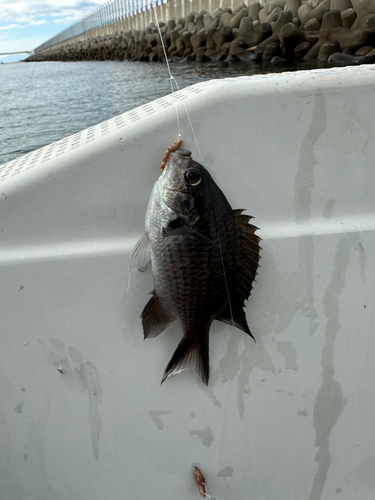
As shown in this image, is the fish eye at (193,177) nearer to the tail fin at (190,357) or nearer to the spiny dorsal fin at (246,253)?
the spiny dorsal fin at (246,253)

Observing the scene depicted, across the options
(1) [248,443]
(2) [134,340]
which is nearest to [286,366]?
(1) [248,443]

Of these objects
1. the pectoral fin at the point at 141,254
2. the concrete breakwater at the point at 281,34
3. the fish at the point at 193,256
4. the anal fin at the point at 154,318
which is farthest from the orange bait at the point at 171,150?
the concrete breakwater at the point at 281,34

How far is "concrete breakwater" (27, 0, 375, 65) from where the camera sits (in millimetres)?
Result: 11539

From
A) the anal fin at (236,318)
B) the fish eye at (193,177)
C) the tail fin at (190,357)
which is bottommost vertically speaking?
the tail fin at (190,357)

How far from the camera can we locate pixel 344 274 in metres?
1.65

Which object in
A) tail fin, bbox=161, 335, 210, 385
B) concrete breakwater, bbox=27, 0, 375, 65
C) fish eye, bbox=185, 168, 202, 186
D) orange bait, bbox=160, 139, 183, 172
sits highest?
concrete breakwater, bbox=27, 0, 375, 65

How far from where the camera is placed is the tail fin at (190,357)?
1.52 metres

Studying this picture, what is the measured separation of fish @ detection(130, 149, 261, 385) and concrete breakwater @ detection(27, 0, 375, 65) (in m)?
11.0

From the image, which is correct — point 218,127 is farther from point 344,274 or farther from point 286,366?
point 286,366

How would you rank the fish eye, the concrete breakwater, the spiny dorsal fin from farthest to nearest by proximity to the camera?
the concrete breakwater
the spiny dorsal fin
the fish eye

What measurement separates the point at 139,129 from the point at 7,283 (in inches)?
27.2

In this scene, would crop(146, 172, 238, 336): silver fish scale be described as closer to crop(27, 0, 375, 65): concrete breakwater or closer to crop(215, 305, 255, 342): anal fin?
crop(215, 305, 255, 342): anal fin

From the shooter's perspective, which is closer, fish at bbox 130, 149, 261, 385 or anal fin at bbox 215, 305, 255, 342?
fish at bbox 130, 149, 261, 385

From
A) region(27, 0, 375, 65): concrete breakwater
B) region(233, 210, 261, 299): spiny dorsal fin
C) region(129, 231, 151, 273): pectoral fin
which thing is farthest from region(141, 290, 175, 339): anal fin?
region(27, 0, 375, 65): concrete breakwater
